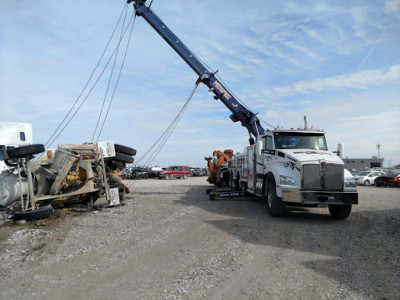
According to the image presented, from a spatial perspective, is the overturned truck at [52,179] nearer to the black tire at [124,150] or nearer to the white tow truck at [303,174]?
the black tire at [124,150]

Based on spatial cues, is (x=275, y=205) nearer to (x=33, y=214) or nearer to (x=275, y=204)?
(x=275, y=204)

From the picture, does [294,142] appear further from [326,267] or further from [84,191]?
[84,191]

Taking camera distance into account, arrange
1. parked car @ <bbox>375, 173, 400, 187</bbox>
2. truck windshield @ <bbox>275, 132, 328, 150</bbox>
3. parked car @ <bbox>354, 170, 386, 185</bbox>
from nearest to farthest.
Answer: truck windshield @ <bbox>275, 132, 328, 150</bbox> < parked car @ <bbox>375, 173, 400, 187</bbox> < parked car @ <bbox>354, 170, 386, 185</bbox>

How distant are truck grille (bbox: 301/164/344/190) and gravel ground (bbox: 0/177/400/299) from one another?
100 cm

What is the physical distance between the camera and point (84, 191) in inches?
393

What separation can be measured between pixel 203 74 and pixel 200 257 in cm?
1190

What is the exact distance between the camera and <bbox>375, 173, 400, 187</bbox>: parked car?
2803 centimetres

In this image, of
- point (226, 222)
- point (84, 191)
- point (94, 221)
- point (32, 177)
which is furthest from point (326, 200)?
point (32, 177)

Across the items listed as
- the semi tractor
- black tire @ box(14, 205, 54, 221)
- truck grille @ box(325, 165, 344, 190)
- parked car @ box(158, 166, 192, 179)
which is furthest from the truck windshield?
parked car @ box(158, 166, 192, 179)

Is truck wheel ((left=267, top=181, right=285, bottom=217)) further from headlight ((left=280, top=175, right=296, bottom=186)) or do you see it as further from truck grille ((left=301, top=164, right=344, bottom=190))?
truck grille ((left=301, top=164, right=344, bottom=190))

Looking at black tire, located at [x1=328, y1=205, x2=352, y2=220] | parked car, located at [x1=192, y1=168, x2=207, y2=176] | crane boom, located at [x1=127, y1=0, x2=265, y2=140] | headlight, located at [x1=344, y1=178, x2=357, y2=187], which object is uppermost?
crane boom, located at [x1=127, y1=0, x2=265, y2=140]

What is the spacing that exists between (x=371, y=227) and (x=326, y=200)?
1229mm

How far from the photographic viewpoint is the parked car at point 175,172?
1558 inches

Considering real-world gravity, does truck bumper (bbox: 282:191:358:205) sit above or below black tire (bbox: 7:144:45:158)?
below
